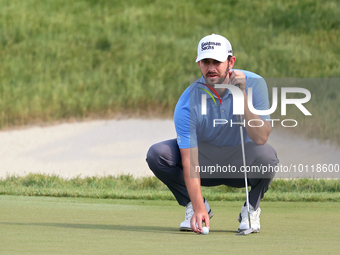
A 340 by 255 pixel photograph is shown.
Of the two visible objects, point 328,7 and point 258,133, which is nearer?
point 258,133

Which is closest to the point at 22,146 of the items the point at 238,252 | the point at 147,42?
the point at 147,42

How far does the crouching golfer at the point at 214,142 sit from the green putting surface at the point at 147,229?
196 millimetres

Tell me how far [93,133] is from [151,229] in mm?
9705

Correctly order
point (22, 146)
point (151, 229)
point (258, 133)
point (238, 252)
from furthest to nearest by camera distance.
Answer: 1. point (22, 146)
2. point (258, 133)
3. point (151, 229)
4. point (238, 252)

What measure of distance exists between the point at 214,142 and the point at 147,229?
88 centimetres

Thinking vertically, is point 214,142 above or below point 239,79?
below

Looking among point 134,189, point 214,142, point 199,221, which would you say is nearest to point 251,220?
point 199,221

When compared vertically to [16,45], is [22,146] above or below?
below

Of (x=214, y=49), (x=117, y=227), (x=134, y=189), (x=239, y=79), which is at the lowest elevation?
(x=134, y=189)

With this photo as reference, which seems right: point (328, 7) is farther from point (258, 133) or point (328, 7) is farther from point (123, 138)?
point (258, 133)

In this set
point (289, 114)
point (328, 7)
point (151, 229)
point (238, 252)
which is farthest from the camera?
point (328, 7)

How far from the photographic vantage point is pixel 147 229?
3.26 meters

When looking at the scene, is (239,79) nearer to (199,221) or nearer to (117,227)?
(199,221)

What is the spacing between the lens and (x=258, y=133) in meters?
3.55
